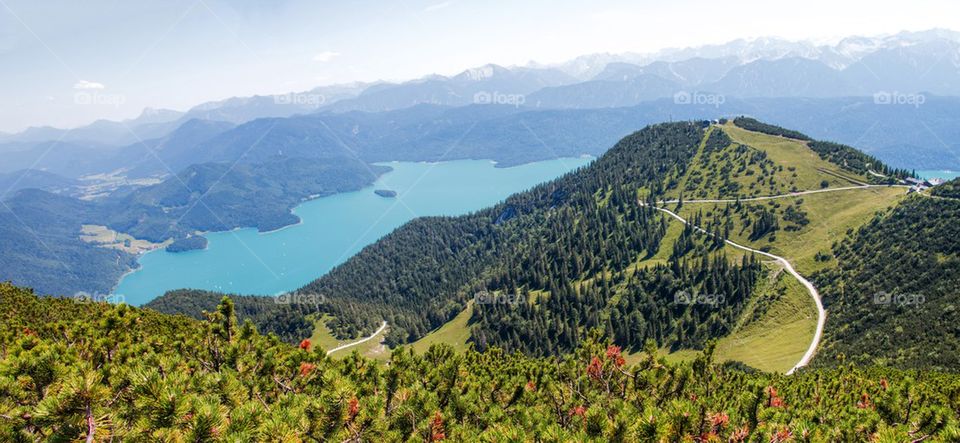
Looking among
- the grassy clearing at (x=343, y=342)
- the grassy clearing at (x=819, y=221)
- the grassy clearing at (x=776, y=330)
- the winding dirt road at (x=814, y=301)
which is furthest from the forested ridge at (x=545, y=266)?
the grassy clearing at (x=776, y=330)

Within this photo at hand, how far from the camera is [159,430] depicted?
6500 millimetres

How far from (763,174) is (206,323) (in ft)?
562

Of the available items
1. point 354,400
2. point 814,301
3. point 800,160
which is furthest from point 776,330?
point 800,160

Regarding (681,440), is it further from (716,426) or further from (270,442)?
(270,442)

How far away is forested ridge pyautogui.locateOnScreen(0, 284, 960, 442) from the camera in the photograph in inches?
271

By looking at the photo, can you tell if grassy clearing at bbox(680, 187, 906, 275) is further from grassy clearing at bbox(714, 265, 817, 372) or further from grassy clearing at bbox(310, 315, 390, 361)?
grassy clearing at bbox(310, 315, 390, 361)

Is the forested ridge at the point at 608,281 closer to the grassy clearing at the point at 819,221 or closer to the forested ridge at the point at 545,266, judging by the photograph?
the forested ridge at the point at 545,266

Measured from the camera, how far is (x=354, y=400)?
10086 mm

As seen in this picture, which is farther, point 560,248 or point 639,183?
point 639,183

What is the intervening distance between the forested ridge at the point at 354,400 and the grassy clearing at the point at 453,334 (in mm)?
100391

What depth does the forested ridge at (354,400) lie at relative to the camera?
22.6 ft

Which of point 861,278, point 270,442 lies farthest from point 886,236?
point 270,442

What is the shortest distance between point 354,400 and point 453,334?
123 meters

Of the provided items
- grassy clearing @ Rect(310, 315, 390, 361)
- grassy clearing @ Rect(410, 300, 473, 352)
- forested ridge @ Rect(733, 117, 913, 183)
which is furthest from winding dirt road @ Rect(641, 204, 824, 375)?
grassy clearing @ Rect(310, 315, 390, 361)
